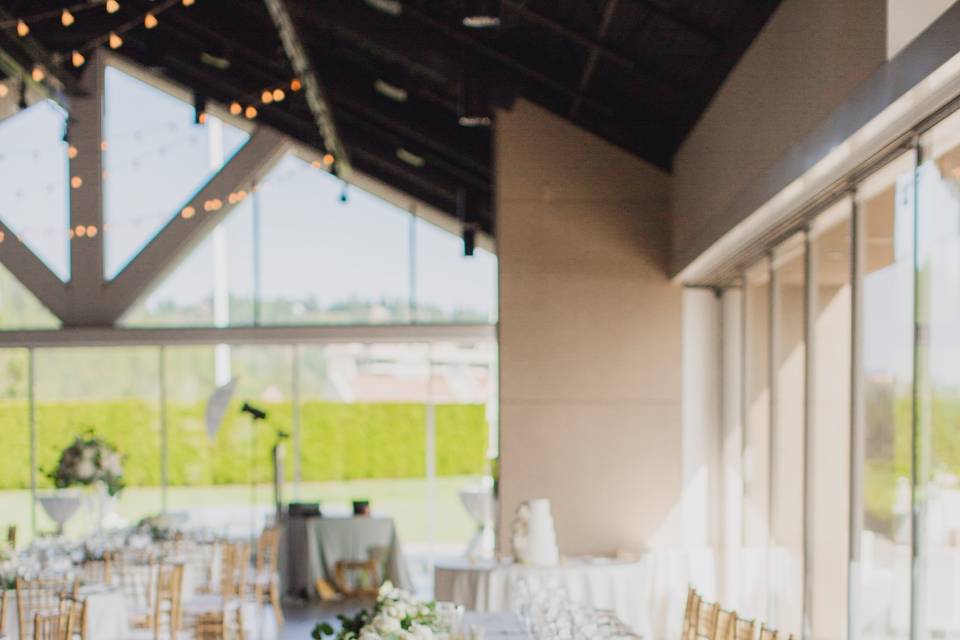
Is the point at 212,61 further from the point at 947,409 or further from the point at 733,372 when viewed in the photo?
the point at 947,409

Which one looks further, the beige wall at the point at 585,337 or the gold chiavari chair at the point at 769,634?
the beige wall at the point at 585,337

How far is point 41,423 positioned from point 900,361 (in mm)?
12408

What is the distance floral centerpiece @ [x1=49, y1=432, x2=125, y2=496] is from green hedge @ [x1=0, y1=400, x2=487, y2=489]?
300 cm

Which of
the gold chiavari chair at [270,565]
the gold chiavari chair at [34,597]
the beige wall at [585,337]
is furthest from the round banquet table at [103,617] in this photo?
the beige wall at [585,337]

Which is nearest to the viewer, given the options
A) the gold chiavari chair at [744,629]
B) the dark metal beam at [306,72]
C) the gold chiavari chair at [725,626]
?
the gold chiavari chair at [744,629]

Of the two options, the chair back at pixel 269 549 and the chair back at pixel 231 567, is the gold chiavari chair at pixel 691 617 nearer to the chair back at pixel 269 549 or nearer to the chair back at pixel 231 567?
the chair back at pixel 231 567

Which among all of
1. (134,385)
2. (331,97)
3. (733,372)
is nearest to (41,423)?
(134,385)

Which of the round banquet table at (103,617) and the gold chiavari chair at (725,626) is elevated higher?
the gold chiavari chair at (725,626)

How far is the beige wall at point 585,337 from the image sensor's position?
10281 mm

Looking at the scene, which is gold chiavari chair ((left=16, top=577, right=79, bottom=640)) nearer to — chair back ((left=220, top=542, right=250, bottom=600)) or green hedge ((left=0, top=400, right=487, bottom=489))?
chair back ((left=220, top=542, right=250, bottom=600))

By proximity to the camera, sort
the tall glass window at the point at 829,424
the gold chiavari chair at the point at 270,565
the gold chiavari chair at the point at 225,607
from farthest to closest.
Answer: the gold chiavari chair at the point at 270,565 < the gold chiavari chair at the point at 225,607 < the tall glass window at the point at 829,424

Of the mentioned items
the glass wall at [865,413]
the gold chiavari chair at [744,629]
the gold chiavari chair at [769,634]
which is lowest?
the gold chiavari chair at [744,629]

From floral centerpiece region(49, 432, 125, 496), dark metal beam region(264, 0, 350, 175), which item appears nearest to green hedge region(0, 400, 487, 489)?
floral centerpiece region(49, 432, 125, 496)

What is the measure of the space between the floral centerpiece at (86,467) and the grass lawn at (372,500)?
299 centimetres
